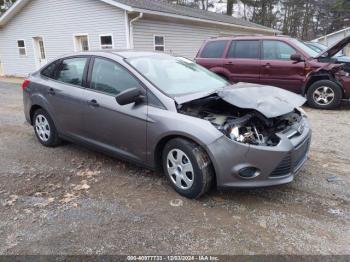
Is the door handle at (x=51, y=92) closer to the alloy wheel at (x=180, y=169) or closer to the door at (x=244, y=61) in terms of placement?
the alloy wheel at (x=180, y=169)

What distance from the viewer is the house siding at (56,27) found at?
512 inches

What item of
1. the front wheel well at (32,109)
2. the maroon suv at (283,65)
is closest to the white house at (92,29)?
the maroon suv at (283,65)

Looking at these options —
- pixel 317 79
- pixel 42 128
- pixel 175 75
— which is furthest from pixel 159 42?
pixel 175 75

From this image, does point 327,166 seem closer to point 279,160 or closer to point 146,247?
point 279,160

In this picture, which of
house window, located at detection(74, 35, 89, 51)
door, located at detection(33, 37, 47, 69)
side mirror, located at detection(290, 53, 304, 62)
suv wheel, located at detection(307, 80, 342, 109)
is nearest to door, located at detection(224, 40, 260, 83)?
side mirror, located at detection(290, 53, 304, 62)

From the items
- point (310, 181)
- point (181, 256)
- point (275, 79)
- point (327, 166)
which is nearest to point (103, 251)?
point (181, 256)

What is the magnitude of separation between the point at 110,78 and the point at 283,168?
2395 millimetres

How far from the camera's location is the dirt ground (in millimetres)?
2656

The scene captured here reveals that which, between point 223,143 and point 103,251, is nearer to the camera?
point 103,251

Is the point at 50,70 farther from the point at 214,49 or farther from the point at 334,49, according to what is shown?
the point at 334,49

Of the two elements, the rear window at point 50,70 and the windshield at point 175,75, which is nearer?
the windshield at point 175,75

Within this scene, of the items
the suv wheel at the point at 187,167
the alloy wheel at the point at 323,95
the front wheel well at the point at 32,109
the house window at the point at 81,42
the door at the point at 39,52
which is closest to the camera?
the suv wheel at the point at 187,167

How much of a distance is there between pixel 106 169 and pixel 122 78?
1290 millimetres

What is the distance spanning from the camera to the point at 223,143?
3002mm
